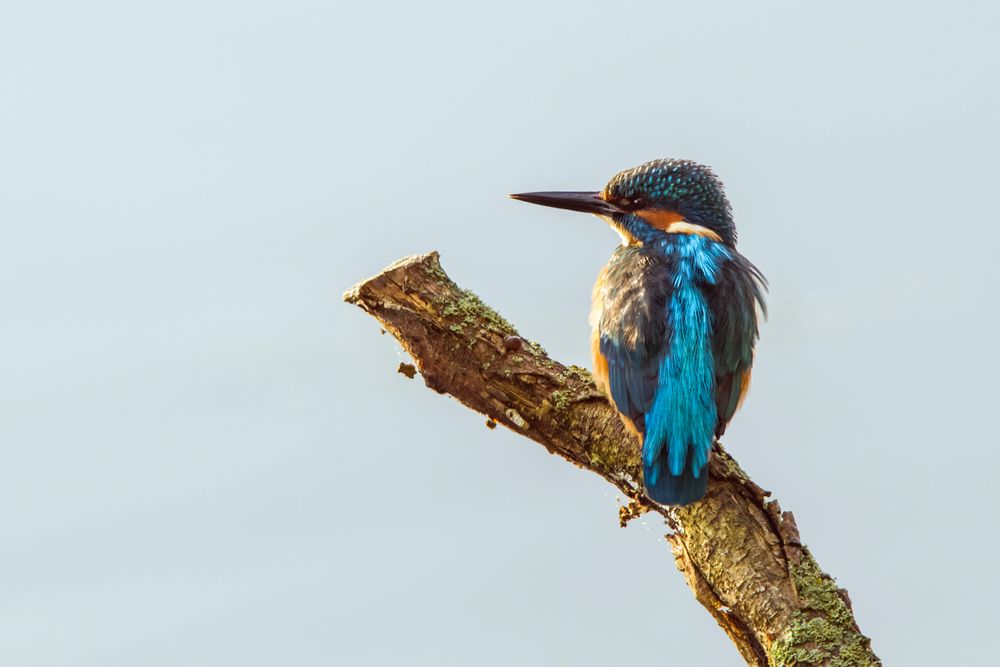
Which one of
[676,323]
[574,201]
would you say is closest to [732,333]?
[676,323]

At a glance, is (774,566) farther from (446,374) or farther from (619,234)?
(619,234)

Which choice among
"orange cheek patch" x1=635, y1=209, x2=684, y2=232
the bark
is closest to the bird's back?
the bark

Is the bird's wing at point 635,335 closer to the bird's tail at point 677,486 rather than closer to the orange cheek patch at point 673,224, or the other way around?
the bird's tail at point 677,486

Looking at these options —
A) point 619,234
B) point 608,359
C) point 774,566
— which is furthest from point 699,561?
point 619,234

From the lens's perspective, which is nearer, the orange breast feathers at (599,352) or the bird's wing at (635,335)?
the bird's wing at (635,335)

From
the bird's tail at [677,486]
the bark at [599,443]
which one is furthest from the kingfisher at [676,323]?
the bark at [599,443]

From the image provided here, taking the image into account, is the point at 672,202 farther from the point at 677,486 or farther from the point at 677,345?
the point at 677,486
